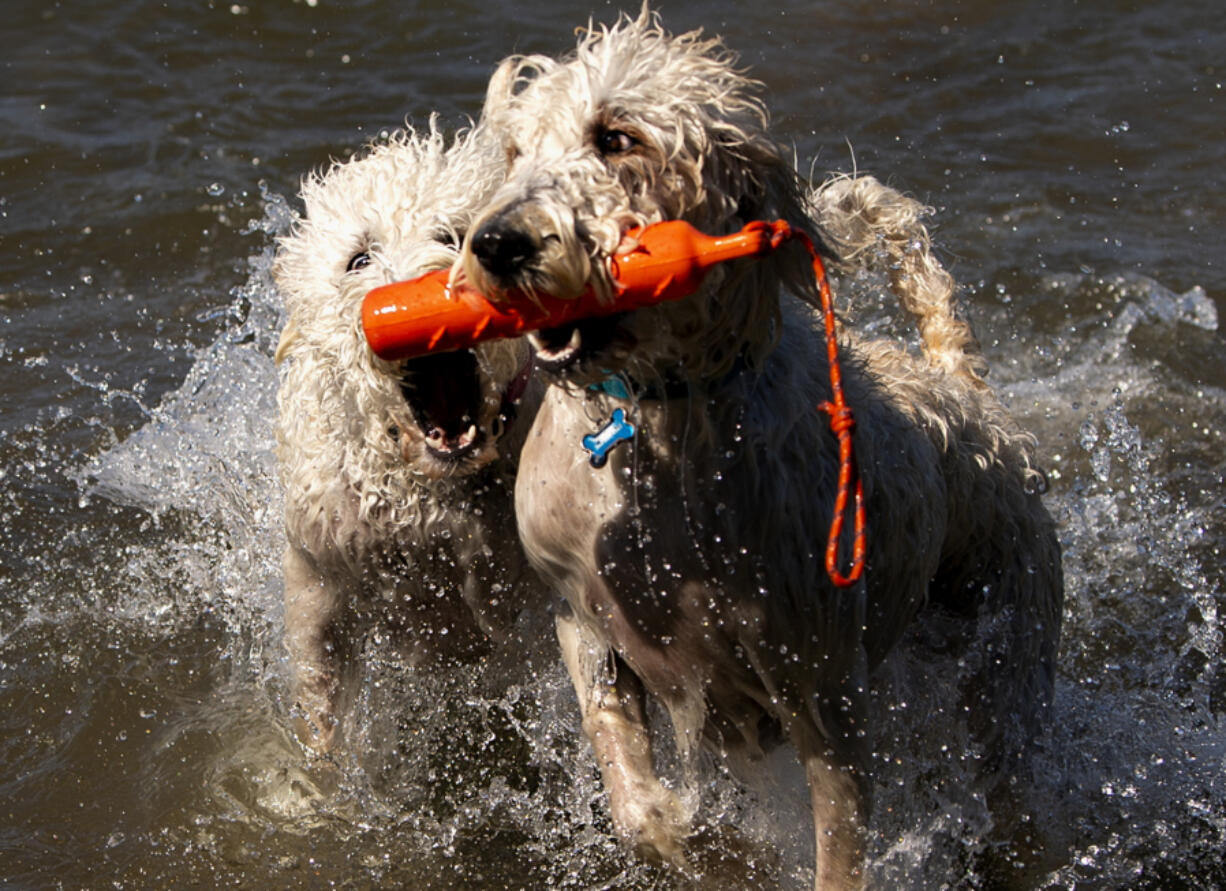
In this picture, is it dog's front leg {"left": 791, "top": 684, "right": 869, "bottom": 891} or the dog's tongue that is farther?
the dog's tongue

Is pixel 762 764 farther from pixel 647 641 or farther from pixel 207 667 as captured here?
pixel 207 667

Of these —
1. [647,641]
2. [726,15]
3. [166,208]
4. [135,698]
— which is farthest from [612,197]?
[726,15]

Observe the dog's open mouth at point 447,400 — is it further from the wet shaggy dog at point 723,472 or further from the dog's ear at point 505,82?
the dog's ear at point 505,82

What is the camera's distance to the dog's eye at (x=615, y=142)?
10.2 ft

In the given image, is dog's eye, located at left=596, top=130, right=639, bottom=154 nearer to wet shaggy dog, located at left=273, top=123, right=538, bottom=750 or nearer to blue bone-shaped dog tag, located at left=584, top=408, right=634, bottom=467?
blue bone-shaped dog tag, located at left=584, top=408, right=634, bottom=467

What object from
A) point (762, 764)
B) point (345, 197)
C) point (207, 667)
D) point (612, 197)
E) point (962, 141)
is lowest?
point (207, 667)

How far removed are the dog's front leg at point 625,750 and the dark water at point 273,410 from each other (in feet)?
0.95

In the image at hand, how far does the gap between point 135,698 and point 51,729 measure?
12.7 inches

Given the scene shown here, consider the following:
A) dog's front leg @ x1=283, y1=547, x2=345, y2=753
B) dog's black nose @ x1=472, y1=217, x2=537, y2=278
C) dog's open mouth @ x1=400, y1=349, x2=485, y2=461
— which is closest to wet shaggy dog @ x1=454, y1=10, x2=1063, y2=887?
dog's black nose @ x1=472, y1=217, x2=537, y2=278

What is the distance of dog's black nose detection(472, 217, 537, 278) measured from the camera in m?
2.94

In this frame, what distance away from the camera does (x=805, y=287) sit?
3299mm

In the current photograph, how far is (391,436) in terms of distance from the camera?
418 cm

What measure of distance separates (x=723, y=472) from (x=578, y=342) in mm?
602

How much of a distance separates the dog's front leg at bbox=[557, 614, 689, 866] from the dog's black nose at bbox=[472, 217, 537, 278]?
1.48 meters
